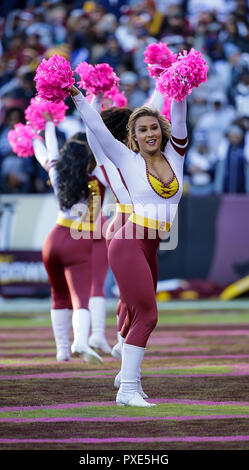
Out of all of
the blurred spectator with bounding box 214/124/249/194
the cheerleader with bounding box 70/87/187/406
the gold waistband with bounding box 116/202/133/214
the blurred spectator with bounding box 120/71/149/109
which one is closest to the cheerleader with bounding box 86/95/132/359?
the gold waistband with bounding box 116/202/133/214

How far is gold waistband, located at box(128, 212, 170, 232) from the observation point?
19.2 feet

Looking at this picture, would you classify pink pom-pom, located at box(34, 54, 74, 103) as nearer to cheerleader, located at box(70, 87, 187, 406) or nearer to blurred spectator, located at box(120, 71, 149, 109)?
cheerleader, located at box(70, 87, 187, 406)

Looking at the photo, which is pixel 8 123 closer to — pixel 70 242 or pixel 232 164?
pixel 232 164

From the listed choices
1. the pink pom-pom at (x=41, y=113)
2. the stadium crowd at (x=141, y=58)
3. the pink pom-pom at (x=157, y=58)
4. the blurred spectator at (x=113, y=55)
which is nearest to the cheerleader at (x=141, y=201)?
the pink pom-pom at (x=157, y=58)

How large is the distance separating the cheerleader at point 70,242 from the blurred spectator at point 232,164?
6577mm

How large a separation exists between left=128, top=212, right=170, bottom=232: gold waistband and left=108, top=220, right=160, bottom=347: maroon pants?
0.12 feet

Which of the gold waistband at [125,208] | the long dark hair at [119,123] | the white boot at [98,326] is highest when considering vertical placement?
the long dark hair at [119,123]

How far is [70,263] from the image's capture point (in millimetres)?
7938

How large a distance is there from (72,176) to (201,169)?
22.9ft

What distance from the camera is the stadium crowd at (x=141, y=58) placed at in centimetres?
1479

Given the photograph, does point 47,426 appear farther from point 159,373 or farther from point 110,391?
point 159,373

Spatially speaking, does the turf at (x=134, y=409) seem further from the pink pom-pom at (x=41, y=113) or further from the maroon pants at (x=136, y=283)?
the pink pom-pom at (x=41, y=113)

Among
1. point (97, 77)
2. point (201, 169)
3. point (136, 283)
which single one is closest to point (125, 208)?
point (97, 77)

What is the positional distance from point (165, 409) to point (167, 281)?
8.97m
